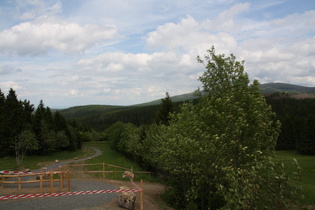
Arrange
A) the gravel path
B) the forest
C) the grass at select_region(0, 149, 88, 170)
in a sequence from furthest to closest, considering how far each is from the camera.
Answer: the grass at select_region(0, 149, 88, 170) < the gravel path < the forest

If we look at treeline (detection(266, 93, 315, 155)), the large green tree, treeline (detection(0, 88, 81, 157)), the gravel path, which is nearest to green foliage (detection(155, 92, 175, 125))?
the large green tree

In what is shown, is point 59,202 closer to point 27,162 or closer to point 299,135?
point 27,162

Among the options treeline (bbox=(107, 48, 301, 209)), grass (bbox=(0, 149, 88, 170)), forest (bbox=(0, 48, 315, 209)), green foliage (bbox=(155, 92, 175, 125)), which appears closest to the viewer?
forest (bbox=(0, 48, 315, 209))

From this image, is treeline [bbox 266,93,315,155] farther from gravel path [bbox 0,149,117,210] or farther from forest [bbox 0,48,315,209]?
gravel path [bbox 0,149,117,210]

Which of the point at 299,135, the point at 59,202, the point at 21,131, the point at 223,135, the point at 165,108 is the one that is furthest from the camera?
the point at 299,135

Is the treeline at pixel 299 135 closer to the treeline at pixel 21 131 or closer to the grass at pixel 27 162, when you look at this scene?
the grass at pixel 27 162

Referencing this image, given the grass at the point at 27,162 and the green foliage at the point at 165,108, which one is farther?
the grass at the point at 27,162

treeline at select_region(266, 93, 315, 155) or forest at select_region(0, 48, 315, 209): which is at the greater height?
forest at select_region(0, 48, 315, 209)

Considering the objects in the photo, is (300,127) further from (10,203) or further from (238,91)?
(10,203)

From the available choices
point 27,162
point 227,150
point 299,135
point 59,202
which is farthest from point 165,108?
point 299,135

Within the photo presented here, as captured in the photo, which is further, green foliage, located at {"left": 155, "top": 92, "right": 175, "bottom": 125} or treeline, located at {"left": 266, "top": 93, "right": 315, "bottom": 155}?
treeline, located at {"left": 266, "top": 93, "right": 315, "bottom": 155}

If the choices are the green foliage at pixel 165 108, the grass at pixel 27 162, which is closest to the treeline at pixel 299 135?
the green foliage at pixel 165 108

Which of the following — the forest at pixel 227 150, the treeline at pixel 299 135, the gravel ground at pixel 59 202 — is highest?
the forest at pixel 227 150

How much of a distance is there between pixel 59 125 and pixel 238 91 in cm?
6720
